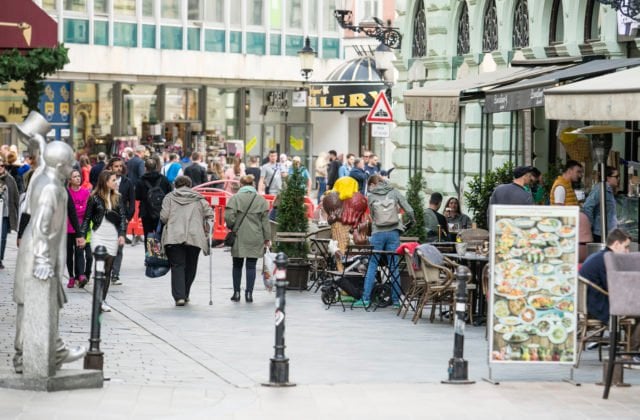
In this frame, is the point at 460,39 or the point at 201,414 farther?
the point at 460,39

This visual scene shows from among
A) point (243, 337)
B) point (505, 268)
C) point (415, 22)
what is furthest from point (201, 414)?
point (415, 22)

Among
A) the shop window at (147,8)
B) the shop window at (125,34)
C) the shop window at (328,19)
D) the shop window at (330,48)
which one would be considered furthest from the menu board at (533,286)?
the shop window at (328,19)

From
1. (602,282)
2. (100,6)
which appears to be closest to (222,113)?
(100,6)

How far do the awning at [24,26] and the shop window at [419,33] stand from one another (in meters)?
16.4

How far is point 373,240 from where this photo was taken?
20281 millimetres

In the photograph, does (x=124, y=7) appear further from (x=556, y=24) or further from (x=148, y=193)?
(x=556, y=24)

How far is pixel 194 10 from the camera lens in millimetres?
56750

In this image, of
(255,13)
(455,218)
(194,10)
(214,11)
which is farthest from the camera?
(255,13)

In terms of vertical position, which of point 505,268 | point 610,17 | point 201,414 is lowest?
point 201,414

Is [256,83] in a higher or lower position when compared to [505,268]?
higher

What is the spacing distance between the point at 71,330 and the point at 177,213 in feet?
10.8

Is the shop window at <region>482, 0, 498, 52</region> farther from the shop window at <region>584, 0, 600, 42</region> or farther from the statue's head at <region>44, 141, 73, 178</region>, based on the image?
the statue's head at <region>44, 141, 73, 178</region>

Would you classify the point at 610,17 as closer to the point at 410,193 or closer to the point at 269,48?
the point at 410,193

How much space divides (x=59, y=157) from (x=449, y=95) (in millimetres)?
10229
